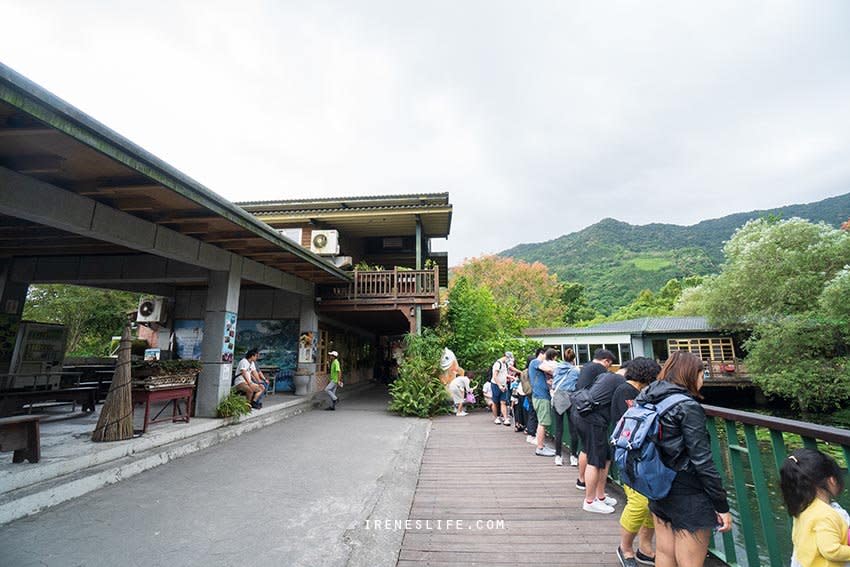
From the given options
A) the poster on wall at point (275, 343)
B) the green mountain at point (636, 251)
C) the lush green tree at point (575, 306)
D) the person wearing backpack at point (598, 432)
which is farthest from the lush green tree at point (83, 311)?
the green mountain at point (636, 251)

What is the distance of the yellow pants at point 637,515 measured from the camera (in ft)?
8.87

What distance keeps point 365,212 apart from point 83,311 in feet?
52.6

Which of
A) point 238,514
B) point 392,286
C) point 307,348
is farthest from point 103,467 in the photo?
point 392,286

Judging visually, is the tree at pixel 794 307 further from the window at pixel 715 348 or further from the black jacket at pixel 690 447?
the black jacket at pixel 690 447

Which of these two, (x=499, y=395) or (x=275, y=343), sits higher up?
(x=275, y=343)

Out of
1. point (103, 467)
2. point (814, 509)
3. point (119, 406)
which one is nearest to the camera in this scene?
point (814, 509)

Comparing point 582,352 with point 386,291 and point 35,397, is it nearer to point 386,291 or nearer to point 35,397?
point 386,291

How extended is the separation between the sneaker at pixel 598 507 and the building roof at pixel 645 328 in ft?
75.8

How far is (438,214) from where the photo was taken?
497 inches

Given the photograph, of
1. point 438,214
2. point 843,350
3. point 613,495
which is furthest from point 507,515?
point 843,350

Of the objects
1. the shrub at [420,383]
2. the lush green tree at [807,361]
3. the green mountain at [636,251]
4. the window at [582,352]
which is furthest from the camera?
the green mountain at [636,251]

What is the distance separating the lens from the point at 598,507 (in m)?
3.79

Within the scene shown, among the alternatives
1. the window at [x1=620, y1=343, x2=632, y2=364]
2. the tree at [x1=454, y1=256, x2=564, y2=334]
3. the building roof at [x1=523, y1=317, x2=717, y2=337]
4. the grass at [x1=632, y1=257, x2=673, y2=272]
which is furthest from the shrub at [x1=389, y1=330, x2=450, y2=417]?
the grass at [x1=632, y1=257, x2=673, y2=272]

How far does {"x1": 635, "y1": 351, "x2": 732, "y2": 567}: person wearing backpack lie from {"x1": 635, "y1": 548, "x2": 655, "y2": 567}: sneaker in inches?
21.8
